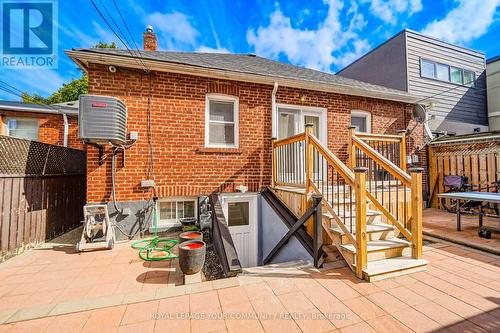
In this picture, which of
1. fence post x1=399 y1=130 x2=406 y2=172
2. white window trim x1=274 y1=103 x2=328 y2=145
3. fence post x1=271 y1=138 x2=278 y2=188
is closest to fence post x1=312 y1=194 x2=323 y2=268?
fence post x1=271 y1=138 x2=278 y2=188

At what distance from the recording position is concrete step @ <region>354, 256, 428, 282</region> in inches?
107

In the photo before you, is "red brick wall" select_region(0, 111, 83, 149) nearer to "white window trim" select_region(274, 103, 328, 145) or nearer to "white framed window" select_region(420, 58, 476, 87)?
"white window trim" select_region(274, 103, 328, 145)

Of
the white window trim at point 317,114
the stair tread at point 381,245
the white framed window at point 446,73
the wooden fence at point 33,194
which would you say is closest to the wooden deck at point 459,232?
the stair tread at point 381,245

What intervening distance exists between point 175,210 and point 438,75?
43.3 ft

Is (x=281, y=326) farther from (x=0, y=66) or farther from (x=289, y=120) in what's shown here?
(x=0, y=66)

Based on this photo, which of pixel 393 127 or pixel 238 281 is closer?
pixel 238 281

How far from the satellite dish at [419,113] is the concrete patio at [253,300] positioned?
5095mm

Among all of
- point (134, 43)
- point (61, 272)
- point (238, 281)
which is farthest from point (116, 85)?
point (238, 281)

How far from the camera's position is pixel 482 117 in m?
11.4

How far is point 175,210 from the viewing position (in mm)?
5066

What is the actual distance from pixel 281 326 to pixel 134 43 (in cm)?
540

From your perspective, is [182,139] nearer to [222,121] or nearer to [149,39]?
[222,121]

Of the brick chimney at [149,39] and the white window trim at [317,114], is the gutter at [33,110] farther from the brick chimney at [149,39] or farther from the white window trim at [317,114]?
the white window trim at [317,114]

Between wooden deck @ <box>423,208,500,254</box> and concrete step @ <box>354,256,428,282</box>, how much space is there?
5.57 feet
